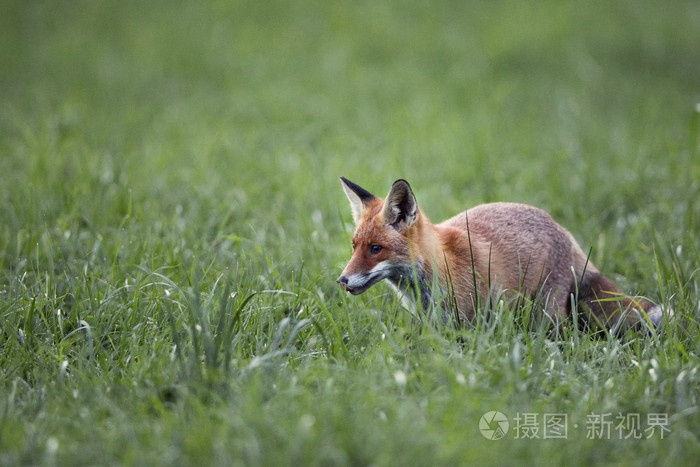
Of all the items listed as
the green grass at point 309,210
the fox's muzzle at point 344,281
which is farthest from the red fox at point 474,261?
the green grass at point 309,210

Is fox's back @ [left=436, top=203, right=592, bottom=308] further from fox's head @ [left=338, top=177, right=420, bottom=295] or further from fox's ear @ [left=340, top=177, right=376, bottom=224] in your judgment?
fox's ear @ [left=340, top=177, right=376, bottom=224]

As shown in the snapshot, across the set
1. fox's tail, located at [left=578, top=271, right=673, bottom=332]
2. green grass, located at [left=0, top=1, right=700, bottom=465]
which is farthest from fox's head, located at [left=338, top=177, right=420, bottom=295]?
fox's tail, located at [left=578, top=271, right=673, bottom=332]

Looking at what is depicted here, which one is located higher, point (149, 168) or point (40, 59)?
point (40, 59)

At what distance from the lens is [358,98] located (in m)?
11.2

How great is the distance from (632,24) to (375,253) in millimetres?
13264

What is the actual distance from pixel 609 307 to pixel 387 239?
5.71 feet

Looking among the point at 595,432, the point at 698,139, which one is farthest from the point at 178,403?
the point at 698,139

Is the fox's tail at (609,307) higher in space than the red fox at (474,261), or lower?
lower

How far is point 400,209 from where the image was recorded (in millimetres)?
4062

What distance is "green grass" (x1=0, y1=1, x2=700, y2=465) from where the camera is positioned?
293cm

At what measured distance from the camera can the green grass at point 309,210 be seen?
2.93m

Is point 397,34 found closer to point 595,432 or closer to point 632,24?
point 632,24

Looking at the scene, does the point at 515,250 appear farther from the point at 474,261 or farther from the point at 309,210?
the point at 309,210

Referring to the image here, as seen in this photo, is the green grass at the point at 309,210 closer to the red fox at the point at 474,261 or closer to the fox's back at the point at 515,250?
the red fox at the point at 474,261
